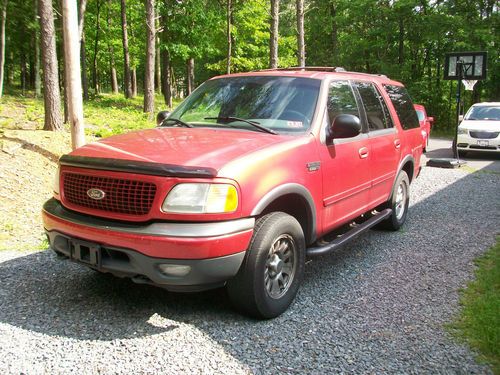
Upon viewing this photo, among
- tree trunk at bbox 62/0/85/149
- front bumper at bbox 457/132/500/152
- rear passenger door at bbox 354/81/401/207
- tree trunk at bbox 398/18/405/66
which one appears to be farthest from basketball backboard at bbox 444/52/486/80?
tree trunk at bbox 398/18/405/66

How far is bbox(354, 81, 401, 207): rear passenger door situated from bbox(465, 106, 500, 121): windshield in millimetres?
11374

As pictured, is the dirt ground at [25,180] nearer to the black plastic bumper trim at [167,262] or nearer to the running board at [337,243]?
the black plastic bumper trim at [167,262]

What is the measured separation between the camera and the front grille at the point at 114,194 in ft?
9.87

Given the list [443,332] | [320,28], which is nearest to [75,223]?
[443,332]

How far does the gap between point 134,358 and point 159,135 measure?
1.84m

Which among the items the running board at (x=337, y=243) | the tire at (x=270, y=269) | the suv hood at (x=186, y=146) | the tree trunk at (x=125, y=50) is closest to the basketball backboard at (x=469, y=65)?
the running board at (x=337, y=243)

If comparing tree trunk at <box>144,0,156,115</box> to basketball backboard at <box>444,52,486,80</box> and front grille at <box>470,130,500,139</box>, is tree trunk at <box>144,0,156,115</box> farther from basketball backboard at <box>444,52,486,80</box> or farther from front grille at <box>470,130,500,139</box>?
front grille at <box>470,130,500,139</box>

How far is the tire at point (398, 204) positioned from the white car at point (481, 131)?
949 centimetres

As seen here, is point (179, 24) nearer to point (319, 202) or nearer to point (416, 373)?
point (319, 202)

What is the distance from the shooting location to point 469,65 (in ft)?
46.8

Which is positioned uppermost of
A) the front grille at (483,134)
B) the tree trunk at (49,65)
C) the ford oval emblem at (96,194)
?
the tree trunk at (49,65)

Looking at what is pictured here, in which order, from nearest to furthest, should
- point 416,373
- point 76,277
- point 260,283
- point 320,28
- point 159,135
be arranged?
point 416,373, point 260,283, point 159,135, point 76,277, point 320,28

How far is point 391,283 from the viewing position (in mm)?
4328

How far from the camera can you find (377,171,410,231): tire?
5811 millimetres
